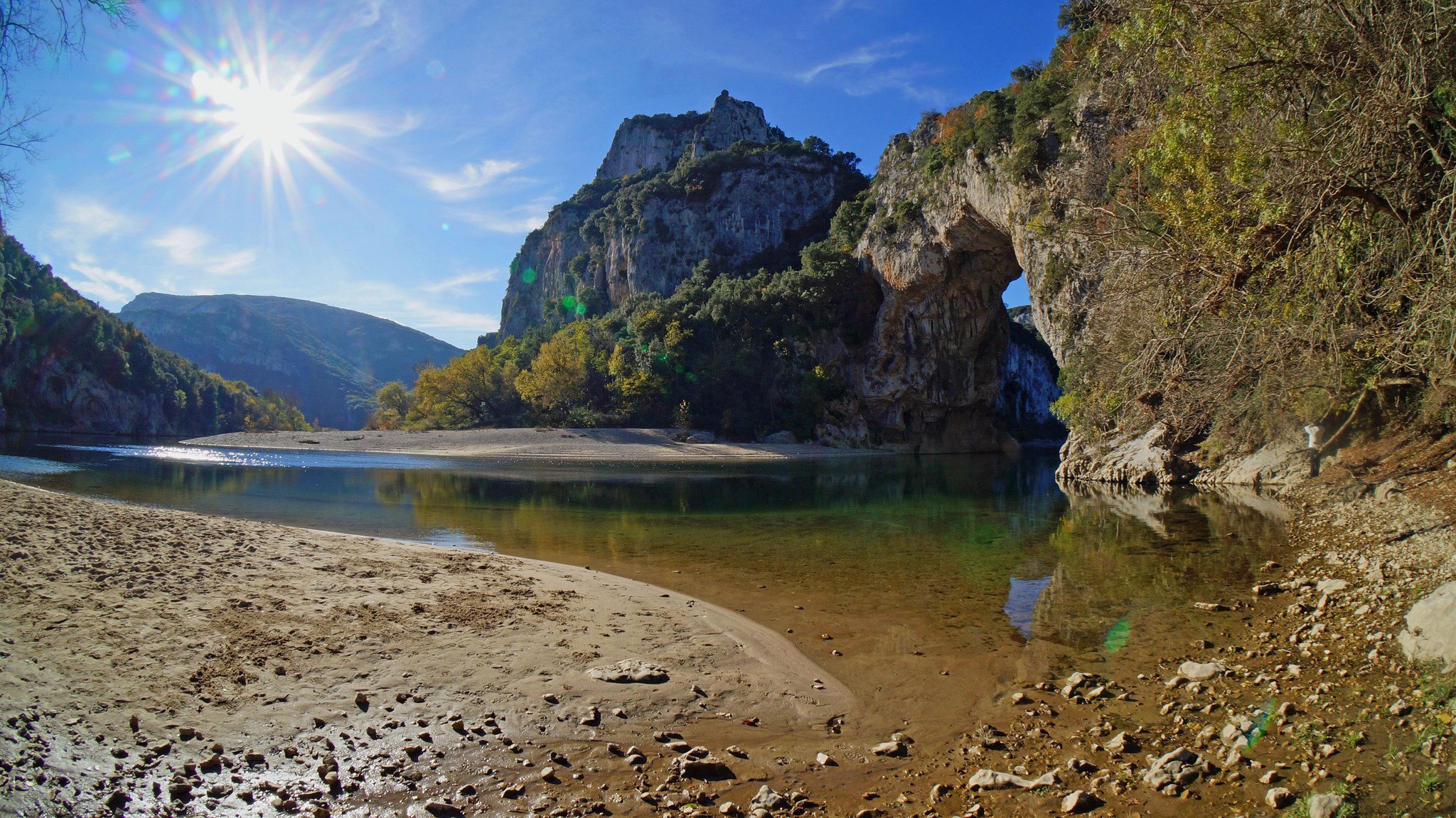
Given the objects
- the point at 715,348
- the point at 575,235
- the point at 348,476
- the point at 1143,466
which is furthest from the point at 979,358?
the point at 575,235

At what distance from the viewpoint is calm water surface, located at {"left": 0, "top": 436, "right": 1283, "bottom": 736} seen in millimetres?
7211

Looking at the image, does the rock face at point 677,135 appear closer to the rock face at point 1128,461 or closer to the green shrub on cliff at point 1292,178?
the rock face at point 1128,461

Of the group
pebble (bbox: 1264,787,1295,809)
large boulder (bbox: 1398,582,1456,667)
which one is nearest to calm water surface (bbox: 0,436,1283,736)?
large boulder (bbox: 1398,582,1456,667)

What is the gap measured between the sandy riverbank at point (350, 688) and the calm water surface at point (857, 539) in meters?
1.43

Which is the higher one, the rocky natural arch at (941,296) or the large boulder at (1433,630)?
the rocky natural arch at (941,296)

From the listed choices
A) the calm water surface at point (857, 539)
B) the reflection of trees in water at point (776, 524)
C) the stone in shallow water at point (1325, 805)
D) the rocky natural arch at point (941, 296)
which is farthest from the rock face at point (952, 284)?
the stone in shallow water at point (1325, 805)

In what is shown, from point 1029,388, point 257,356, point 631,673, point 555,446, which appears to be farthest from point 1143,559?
point 257,356

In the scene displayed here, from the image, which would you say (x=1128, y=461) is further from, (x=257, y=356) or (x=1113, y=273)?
(x=257, y=356)

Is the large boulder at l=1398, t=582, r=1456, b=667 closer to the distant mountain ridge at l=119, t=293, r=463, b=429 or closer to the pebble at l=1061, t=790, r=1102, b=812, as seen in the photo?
the pebble at l=1061, t=790, r=1102, b=812

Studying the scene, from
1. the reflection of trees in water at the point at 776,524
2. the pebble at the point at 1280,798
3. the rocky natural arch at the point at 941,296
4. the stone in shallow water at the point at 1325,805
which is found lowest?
the reflection of trees in water at the point at 776,524

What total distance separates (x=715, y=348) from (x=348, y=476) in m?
31.5

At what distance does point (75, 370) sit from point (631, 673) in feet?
340

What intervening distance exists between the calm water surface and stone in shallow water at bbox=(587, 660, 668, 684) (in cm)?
169

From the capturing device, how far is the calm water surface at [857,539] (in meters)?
7.21
